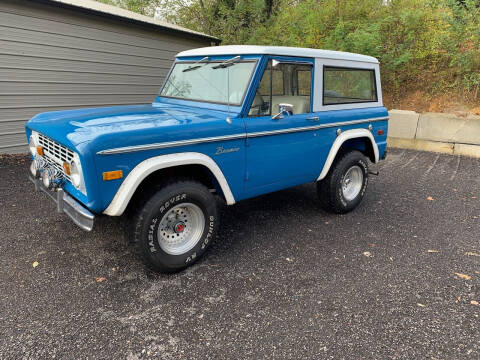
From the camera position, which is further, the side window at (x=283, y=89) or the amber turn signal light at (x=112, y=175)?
the side window at (x=283, y=89)

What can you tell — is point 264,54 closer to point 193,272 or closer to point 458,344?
point 193,272

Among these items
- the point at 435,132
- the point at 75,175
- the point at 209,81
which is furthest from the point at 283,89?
the point at 435,132

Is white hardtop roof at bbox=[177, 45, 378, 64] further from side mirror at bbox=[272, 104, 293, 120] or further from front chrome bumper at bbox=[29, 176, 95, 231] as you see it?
front chrome bumper at bbox=[29, 176, 95, 231]

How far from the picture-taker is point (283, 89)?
11.7 feet

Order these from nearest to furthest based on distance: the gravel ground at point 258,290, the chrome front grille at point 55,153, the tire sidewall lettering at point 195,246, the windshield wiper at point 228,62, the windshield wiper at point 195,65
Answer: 1. the gravel ground at point 258,290
2. the chrome front grille at point 55,153
3. the tire sidewall lettering at point 195,246
4. the windshield wiper at point 228,62
5. the windshield wiper at point 195,65

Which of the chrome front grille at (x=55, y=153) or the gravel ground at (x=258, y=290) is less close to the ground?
the chrome front grille at (x=55, y=153)

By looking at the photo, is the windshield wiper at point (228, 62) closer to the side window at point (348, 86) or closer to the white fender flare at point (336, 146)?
the side window at point (348, 86)

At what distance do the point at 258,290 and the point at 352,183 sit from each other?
244 centimetres

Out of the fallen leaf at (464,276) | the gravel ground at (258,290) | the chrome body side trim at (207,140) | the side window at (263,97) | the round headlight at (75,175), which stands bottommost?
the fallen leaf at (464,276)

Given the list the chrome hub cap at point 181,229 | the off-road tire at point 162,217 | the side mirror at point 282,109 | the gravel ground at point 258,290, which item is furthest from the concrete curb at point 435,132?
the chrome hub cap at point 181,229

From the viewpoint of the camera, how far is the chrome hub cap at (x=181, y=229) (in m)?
2.94

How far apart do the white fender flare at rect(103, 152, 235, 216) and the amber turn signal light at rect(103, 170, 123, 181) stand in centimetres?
6

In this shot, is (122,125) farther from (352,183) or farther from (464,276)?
(464,276)

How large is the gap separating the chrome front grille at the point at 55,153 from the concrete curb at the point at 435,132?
301 inches
